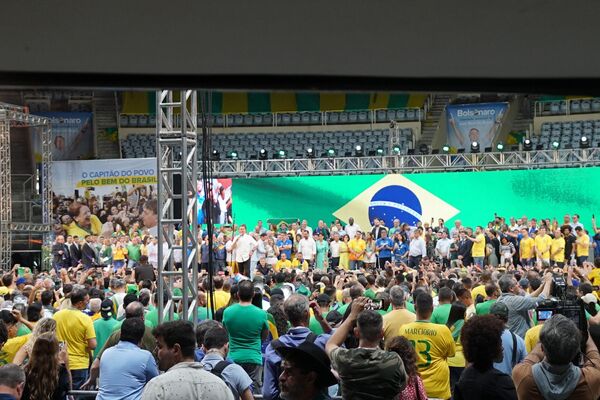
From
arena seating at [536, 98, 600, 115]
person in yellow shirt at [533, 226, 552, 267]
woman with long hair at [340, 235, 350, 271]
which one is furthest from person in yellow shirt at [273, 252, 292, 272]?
arena seating at [536, 98, 600, 115]

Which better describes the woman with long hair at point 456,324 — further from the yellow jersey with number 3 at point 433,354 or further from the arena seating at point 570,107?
the arena seating at point 570,107

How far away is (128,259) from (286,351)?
22.9m

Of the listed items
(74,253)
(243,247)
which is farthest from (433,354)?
(74,253)

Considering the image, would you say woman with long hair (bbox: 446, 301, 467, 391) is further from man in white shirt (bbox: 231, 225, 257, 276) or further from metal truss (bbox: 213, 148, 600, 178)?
metal truss (bbox: 213, 148, 600, 178)

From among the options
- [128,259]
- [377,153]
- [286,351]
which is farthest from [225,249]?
Result: [286,351]

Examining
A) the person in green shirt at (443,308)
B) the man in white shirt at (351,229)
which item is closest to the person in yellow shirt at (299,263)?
the man in white shirt at (351,229)

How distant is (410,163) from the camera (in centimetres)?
3120

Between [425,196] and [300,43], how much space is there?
1028 inches

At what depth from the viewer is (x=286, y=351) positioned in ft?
14.9

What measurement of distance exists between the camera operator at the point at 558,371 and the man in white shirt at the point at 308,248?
2116 centimetres

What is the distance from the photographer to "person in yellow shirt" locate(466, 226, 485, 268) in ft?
82.2

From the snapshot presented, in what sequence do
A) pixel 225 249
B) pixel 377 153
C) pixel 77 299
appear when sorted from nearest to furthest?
pixel 77 299, pixel 225 249, pixel 377 153

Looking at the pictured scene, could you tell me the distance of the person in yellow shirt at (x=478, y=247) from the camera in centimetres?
2505

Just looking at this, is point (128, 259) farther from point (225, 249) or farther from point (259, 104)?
point (259, 104)
